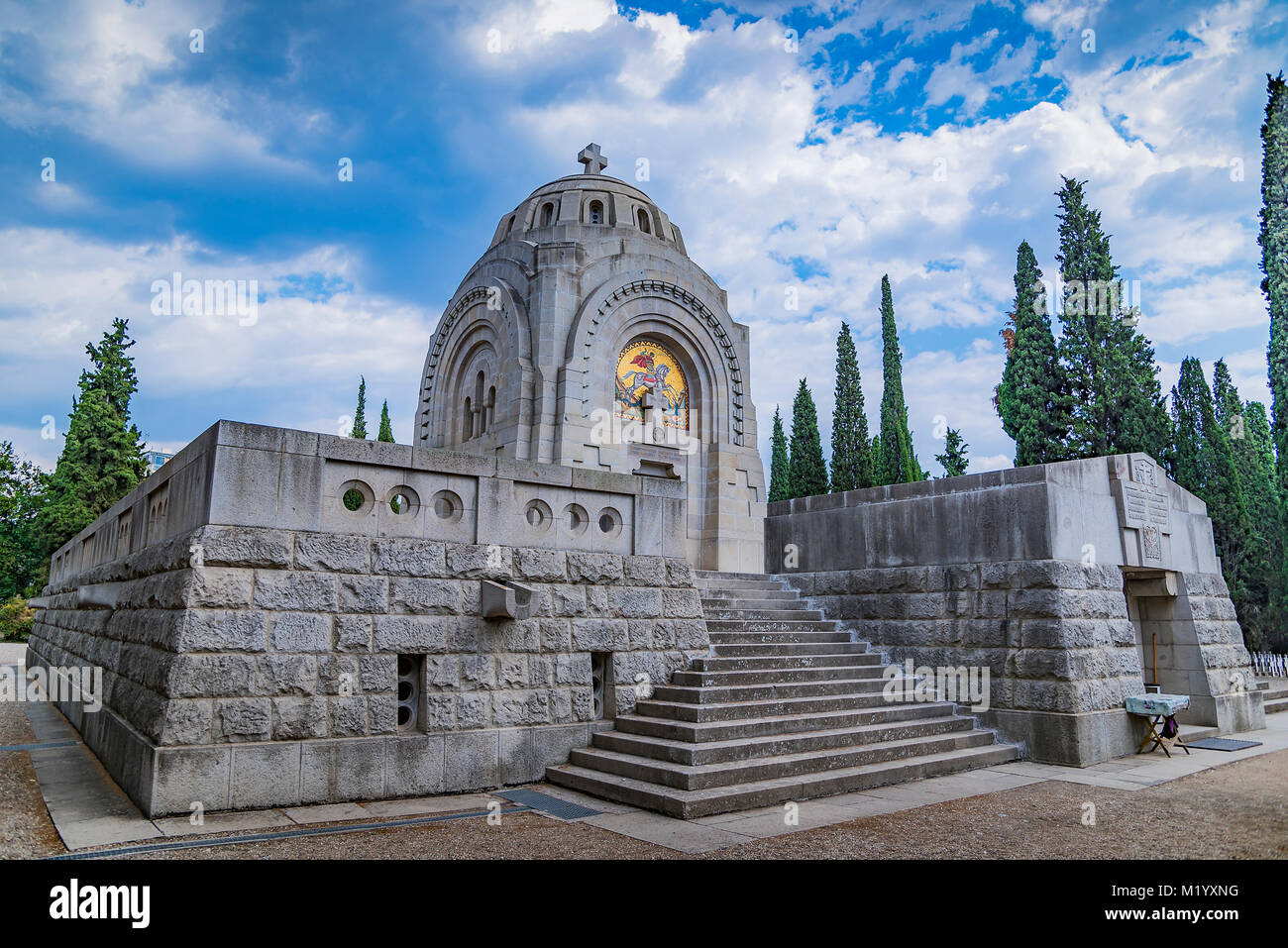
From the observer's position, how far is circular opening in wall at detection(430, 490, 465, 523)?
26.0 feet

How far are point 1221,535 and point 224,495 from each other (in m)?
28.2

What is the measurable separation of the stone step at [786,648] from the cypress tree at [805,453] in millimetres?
21779

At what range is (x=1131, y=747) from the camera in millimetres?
9727

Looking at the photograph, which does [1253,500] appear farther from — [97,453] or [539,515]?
[97,453]

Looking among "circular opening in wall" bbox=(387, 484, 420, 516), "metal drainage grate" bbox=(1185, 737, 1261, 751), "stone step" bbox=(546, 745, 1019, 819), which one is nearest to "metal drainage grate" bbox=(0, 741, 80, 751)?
"circular opening in wall" bbox=(387, 484, 420, 516)

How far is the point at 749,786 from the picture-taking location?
23.4ft

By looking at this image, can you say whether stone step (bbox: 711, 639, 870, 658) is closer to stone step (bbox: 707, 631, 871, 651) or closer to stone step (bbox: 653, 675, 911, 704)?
stone step (bbox: 707, 631, 871, 651)

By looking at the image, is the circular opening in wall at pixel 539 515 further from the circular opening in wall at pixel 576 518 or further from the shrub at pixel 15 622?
the shrub at pixel 15 622

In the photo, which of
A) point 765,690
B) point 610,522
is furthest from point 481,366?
point 765,690

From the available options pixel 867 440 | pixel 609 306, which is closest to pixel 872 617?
pixel 609 306

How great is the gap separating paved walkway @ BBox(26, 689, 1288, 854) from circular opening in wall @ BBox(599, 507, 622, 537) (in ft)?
9.06

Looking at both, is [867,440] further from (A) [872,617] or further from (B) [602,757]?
Answer: (B) [602,757]

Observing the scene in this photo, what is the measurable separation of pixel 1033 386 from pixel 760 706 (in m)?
22.2
